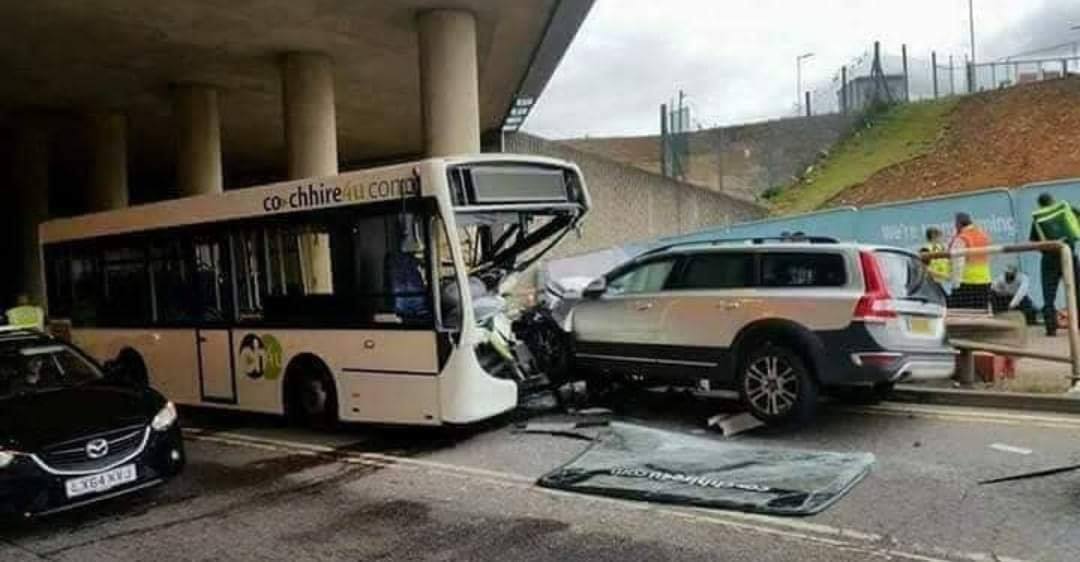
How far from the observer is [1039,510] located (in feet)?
20.2

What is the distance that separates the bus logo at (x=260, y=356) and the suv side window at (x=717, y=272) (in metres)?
4.28

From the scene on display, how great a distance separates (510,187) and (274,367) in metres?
3.29

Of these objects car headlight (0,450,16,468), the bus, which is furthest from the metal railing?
car headlight (0,450,16,468)

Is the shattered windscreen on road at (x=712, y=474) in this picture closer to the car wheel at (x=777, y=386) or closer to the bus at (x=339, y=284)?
the car wheel at (x=777, y=386)

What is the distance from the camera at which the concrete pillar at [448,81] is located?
17.1 metres

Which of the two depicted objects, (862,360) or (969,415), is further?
(969,415)

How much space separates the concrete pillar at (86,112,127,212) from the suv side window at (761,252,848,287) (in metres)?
19.3

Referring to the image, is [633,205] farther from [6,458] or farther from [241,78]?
[6,458]

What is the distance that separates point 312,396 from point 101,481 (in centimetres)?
332

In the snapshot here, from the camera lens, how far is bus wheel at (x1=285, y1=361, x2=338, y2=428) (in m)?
9.97

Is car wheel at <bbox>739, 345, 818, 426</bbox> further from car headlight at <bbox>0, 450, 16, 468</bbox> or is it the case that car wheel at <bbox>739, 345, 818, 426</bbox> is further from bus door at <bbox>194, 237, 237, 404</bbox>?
car headlight at <bbox>0, 450, 16, 468</bbox>

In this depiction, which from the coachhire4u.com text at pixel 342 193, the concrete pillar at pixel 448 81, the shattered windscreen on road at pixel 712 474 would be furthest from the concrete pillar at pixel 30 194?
the shattered windscreen on road at pixel 712 474

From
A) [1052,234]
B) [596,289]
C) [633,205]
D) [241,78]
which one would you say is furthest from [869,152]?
[596,289]

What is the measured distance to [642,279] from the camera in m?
10.4
